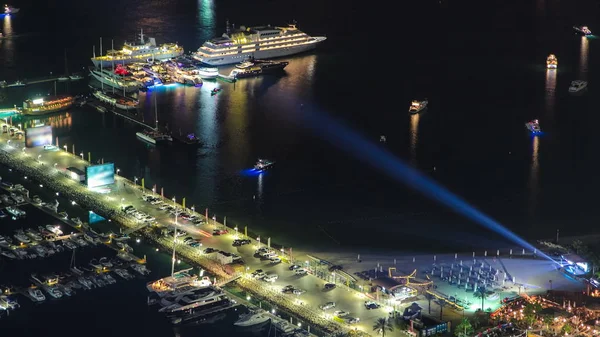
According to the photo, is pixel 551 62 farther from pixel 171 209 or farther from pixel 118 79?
pixel 171 209

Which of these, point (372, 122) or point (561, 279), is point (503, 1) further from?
point (561, 279)

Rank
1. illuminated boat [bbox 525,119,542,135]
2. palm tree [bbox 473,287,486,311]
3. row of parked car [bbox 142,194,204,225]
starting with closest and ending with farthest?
palm tree [bbox 473,287,486,311] → row of parked car [bbox 142,194,204,225] → illuminated boat [bbox 525,119,542,135]

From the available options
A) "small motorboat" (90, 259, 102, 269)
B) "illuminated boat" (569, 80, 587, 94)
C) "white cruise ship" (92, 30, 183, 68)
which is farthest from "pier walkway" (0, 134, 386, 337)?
"illuminated boat" (569, 80, 587, 94)

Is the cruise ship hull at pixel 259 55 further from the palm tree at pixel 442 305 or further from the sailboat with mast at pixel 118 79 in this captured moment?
the palm tree at pixel 442 305

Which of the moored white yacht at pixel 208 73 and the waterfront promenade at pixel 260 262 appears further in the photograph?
the moored white yacht at pixel 208 73

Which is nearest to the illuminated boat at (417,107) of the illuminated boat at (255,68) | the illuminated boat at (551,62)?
the illuminated boat at (255,68)

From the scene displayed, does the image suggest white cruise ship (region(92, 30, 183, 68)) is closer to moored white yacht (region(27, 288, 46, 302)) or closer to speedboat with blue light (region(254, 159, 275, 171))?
speedboat with blue light (region(254, 159, 275, 171))
